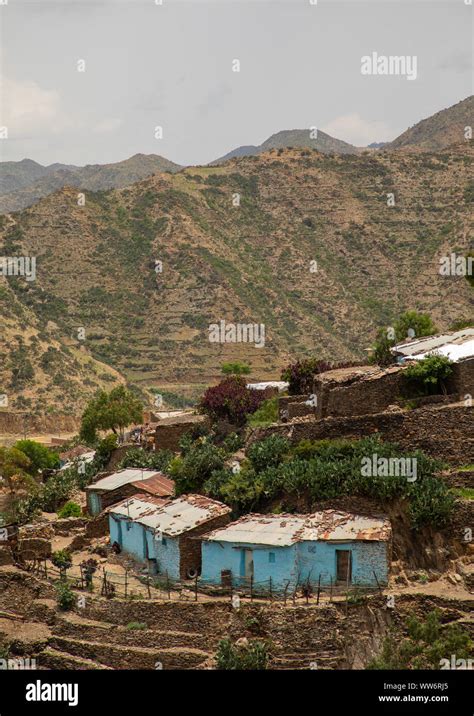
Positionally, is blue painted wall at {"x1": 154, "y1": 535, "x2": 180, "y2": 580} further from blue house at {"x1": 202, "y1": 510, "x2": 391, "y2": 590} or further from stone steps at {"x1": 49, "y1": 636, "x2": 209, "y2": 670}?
stone steps at {"x1": 49, "y1": 636, "x2": 209, "y2": 670}

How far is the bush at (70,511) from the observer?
1120 inches

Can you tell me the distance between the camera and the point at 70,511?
28.7 metres

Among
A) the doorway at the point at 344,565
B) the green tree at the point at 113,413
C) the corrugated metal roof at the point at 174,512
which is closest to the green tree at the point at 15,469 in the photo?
the green tree at the point at 113,413

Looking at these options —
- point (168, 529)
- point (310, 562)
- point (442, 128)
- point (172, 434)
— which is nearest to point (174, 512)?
point (168, 529)

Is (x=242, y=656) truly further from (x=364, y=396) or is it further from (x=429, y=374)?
(x=429, y=374)

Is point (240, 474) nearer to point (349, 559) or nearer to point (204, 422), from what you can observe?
point (349, 559)

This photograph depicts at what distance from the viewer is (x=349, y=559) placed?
745 inches

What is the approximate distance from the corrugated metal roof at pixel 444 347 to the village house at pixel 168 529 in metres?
6.54

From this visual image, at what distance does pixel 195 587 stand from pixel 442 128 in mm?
138059

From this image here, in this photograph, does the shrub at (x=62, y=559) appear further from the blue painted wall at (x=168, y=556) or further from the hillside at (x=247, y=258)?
the hillside at (x=247, y=258)

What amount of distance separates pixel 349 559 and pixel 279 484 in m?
3.44

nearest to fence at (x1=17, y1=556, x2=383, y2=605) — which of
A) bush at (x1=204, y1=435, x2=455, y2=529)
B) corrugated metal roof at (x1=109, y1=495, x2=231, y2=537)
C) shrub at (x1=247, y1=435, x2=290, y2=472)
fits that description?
corrugated metal roof at (x1=109, y1=495, x2=231, y2=537)
